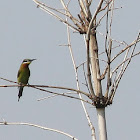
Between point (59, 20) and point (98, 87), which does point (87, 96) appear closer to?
point (98, 87)

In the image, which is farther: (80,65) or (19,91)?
(19,91)

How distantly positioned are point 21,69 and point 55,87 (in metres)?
5.00

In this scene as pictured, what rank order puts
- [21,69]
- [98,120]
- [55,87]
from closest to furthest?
[55,87] < [98,120] < [21,69]

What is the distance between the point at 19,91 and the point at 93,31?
489cm

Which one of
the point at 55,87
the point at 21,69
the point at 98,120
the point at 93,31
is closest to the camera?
the point at 55,87

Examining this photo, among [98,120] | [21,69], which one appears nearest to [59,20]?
[98,120]

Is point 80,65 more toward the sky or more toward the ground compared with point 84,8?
more toward the ground

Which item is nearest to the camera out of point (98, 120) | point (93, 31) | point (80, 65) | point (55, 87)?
point (55, 87)

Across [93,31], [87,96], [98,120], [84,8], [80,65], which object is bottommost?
[98,120]

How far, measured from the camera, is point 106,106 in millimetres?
3467

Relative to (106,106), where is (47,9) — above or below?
above

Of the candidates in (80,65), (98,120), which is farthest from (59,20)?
(98,120)

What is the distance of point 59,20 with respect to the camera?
3.79m

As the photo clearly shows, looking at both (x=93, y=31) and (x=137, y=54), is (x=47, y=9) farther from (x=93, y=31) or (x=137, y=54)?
(x=137, y=54)
